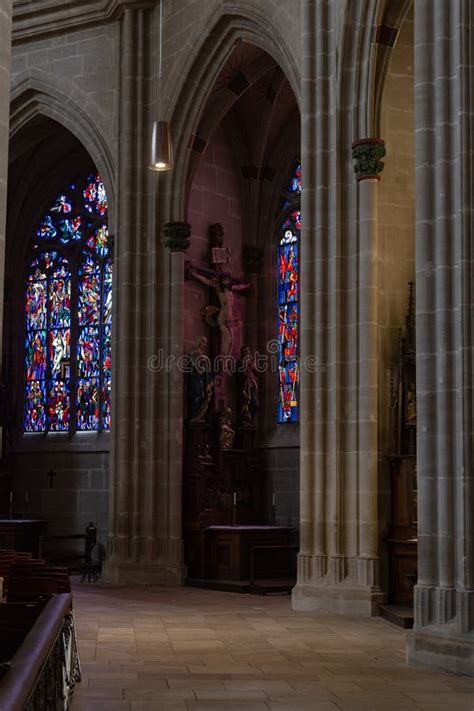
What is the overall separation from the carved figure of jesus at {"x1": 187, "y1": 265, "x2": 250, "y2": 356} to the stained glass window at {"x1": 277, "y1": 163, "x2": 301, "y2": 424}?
4.59 ft

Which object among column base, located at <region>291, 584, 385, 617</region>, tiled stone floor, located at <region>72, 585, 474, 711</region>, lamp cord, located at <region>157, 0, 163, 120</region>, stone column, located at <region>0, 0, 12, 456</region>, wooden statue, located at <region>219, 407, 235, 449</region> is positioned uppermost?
lamp cord, located at <region>157, 0, 163, 120</region>

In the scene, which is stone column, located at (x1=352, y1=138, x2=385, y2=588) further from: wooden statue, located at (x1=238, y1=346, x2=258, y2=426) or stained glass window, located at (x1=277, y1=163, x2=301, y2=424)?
stained glass window, located at (x1=277, y1=163, x2=301, y2=424)

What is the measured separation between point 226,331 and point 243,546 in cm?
394

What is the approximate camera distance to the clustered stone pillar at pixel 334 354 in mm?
13727

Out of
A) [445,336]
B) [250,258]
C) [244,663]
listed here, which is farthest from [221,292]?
[244,663]

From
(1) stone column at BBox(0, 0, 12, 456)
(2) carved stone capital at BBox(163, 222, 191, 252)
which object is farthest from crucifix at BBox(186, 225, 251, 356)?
(1) stone column at BBox(0, 0, 12, 456)

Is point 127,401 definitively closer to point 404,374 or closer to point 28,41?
point 404,374

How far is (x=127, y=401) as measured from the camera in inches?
715

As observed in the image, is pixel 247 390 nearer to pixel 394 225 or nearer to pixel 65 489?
pixel 65 489

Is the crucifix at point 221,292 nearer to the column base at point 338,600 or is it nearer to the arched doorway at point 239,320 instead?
the arched doorway at point 239,320

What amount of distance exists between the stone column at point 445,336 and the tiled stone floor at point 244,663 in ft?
2.03

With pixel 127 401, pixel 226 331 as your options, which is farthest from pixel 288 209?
pixel 127 401

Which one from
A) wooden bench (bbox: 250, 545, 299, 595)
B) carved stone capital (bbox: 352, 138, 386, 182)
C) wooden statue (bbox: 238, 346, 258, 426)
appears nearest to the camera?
carved stone capital (bbox: 352, 138, 386, 182)

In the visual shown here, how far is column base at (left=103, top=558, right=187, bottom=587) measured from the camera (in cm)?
1769
